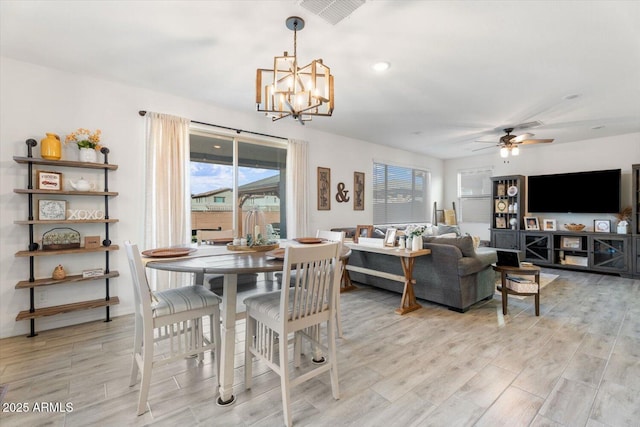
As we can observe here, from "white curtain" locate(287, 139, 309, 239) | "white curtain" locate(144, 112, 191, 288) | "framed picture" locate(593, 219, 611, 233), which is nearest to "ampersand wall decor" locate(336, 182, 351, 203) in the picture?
"white curtain" locate(287, 139, 309, 239)

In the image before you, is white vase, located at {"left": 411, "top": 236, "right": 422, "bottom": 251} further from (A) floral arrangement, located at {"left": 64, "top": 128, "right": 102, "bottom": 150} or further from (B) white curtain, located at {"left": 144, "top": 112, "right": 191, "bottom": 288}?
(A) floral arrangement, located at {"left": 64, "top": 128, "right": 102, "bottom": 150}

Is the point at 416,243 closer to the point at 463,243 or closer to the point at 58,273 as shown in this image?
the point at 463,243

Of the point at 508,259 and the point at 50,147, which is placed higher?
the point at 50,147

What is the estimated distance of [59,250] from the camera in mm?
2865

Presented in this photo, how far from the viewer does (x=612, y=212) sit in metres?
5.38

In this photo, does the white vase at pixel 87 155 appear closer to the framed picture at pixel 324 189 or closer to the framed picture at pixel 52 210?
the framed picture at pixel 52 210

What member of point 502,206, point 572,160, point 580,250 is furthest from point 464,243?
point 572,160

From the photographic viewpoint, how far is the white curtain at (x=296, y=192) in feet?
15.4

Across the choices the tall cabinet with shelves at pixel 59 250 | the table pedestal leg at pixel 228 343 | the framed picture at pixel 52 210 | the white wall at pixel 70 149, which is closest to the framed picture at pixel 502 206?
the white wall at pixel 70 149

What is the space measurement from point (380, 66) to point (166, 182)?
2732 millimetres

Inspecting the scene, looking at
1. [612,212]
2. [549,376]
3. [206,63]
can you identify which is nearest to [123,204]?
[206,63]

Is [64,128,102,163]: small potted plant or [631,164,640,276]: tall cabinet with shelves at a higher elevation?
[64,128,102,163]: small potted plant

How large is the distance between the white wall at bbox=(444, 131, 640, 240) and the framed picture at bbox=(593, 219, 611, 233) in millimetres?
222

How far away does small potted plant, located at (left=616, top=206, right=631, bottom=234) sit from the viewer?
202 inches
